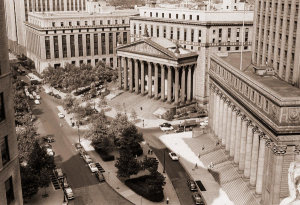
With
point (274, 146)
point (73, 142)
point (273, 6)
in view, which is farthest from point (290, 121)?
point (73, 142)

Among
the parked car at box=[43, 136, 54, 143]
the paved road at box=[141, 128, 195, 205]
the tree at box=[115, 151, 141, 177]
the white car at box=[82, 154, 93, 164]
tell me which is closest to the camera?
the paved road at box=[141, 128, 195, 205]

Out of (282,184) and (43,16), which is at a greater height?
(43,16)

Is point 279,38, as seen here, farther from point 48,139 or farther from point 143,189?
point 48,139

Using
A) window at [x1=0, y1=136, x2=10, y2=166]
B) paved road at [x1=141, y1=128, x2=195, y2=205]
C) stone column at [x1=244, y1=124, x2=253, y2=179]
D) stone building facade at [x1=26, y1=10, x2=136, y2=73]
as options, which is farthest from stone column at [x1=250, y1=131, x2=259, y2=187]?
stone building facade at [x1=26, y1=10, x2=136, y2=73]

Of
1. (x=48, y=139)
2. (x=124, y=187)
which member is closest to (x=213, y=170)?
(x=124, y=187)

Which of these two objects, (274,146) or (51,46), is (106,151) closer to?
(274,146)

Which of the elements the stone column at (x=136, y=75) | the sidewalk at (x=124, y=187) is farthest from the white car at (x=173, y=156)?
the stone column at (x=136, y=75)

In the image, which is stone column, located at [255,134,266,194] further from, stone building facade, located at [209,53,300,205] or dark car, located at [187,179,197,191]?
dark car, located at [187,179,197,191]
